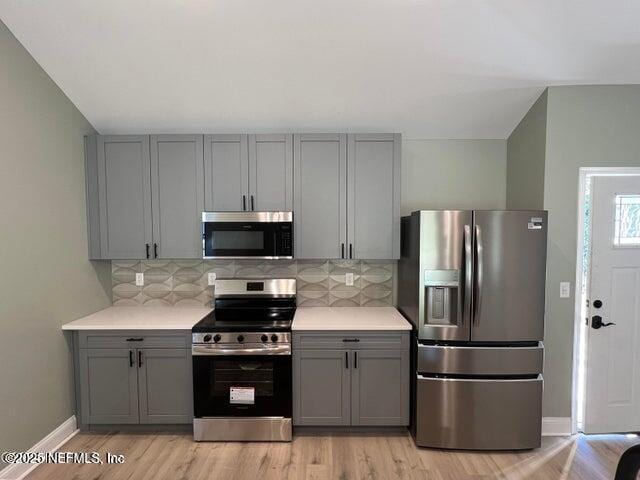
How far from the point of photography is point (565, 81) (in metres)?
2.55

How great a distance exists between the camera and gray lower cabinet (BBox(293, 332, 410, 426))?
2609 millimetres

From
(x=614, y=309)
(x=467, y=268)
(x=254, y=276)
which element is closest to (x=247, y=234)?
(x=254, y=276)

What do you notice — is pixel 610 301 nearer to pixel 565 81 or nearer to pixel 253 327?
pixel 565 81

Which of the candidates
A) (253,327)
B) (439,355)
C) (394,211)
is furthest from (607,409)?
(253,327)

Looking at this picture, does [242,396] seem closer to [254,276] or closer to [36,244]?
[254,276]

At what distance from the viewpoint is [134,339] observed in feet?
8.50

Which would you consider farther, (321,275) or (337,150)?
(321,275)

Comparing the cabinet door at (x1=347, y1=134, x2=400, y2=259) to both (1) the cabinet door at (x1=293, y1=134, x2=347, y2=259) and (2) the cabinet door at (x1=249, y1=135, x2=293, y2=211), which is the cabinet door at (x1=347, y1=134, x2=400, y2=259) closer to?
(1) the cabinet door at (x1=293, y1=134, x2=347, y2=259)

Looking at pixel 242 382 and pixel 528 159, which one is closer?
pixel 242 382

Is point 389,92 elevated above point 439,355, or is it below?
above

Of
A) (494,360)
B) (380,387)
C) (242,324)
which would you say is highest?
(242,324)

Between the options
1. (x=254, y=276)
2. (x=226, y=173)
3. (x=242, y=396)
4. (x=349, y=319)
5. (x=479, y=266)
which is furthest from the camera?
(x=254, y=276)

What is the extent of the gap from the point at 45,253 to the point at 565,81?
4.08 m

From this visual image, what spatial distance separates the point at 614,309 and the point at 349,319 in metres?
2.11
